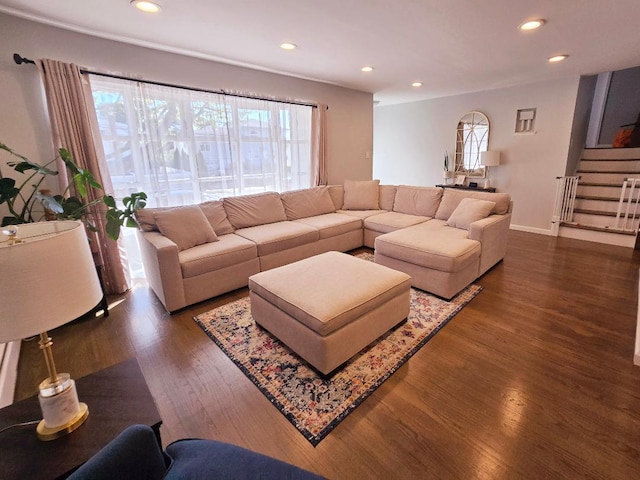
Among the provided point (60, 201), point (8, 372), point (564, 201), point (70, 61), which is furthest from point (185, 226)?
point (564, 201)

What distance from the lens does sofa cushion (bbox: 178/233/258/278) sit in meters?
2.56

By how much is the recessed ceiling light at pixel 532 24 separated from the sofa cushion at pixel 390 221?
202 centimetres

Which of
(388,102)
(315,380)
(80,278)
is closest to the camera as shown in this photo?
(80,278)

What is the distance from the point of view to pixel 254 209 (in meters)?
3.60

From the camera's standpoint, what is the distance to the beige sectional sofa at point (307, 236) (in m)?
2.61

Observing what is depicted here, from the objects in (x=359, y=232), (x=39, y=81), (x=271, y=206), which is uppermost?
(x=39, y=81)

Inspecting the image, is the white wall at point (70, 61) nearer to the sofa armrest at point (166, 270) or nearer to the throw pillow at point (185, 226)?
the throw pillow at point (185, 226)

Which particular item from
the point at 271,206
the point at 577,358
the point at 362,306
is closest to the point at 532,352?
the point at 577,358

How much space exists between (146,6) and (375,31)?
1.75 meters

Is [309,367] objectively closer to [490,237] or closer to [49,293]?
[49,293]

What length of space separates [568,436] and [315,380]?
1.26 metres

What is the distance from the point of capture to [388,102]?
6422mm

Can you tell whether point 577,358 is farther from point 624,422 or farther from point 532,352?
point 624,422

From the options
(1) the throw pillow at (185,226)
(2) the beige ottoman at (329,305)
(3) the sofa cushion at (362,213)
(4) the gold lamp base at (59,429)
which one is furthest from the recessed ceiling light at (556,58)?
(4) the gold lamp base at (59,429)
